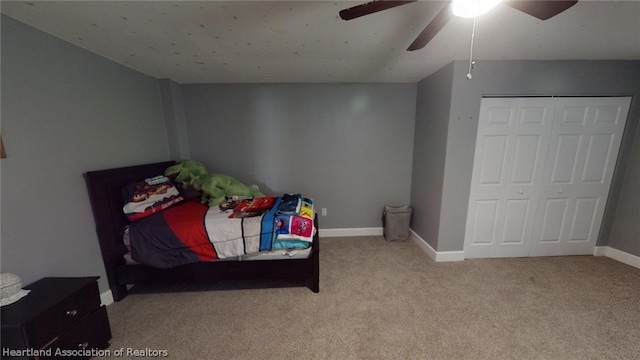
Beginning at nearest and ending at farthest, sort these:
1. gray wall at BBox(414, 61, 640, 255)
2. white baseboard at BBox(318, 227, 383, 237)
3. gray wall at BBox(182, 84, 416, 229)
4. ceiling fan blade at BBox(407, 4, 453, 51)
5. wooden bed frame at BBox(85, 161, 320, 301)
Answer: ceiling fan blade at BBox(407, 4, 453, 51)
wooden bed frame at BBox(85, 161, 320, 301)
gray wall at BBox(414, 61, 640, 255)
gray wall at BBox(182, 84, 416, 229)
white baseboard at BBox(318, 227, 383, 237)

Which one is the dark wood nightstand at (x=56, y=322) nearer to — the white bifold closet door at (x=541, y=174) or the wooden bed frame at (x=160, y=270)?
the wooden bed frame at (x=160, y=270)

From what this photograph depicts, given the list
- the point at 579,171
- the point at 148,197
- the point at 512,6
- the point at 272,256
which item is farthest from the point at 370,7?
the point at 579,171

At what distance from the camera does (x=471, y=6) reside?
3.25ft

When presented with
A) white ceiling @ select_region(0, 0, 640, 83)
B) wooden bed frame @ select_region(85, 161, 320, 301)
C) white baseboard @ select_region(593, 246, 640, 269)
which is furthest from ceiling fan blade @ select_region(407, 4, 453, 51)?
white baseboard @ select_region(593, 246, 640, 269)

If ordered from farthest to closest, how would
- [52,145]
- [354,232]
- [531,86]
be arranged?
[354,232], [531,86], [52,145]

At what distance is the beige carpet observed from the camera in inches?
56.0

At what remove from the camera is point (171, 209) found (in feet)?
6.81

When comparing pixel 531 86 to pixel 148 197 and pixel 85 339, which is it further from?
pixel 85 339

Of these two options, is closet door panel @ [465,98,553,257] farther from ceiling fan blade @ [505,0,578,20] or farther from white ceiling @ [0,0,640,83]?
→ ceiling fan blade @ [505,0,578,20]

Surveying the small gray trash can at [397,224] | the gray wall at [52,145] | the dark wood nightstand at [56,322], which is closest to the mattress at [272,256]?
the gray wall at [52,145]

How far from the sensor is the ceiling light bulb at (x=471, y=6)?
96 cm

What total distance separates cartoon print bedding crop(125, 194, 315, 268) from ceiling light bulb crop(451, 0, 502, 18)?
1.70 metres

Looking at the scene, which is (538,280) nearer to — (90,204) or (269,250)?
(269,250)

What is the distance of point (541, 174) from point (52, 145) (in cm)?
454
